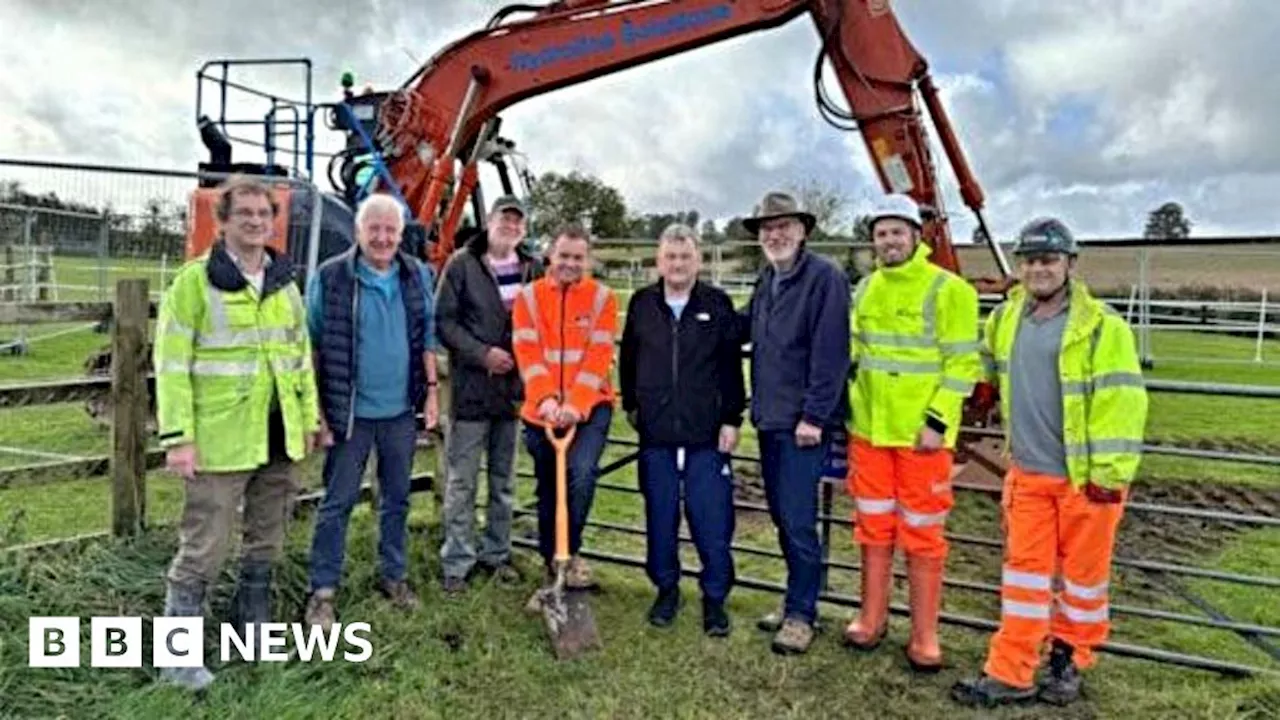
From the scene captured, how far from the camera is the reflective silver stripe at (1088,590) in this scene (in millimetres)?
3393

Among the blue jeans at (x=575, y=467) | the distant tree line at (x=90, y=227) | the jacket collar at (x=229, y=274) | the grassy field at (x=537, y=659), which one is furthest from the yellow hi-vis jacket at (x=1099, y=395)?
the distant tree line at (x=90, y=227)

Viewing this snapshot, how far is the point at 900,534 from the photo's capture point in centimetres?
379

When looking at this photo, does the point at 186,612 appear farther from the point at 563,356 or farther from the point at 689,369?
the point at 689,369

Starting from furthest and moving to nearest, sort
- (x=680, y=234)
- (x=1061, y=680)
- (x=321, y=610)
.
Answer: (x=680, y=234)
(x=321, y=610)
(x=1061, y=680)

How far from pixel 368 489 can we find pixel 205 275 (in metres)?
2.13

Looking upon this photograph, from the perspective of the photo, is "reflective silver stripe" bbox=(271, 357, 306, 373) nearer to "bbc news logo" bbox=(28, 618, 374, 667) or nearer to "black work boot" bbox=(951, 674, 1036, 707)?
"bbc news logo" bbox=(28, 618, 374, 667)

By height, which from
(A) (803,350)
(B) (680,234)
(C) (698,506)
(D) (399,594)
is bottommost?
(D) (399,594)

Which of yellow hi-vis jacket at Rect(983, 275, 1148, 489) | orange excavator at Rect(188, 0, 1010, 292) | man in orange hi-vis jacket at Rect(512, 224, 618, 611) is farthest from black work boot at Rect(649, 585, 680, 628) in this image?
orange excavator at Rect(188, 0, 1010, 292)

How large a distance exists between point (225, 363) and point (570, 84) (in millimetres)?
4615

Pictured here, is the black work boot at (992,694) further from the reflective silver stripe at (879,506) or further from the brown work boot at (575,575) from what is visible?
the brown work boot at (575,575)

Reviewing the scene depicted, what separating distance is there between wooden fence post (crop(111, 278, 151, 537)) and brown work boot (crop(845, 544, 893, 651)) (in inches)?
121

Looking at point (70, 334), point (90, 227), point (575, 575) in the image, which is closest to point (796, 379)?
point (575, 575)

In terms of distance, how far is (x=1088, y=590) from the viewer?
3.40 meters

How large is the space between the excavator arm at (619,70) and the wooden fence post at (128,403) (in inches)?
131
